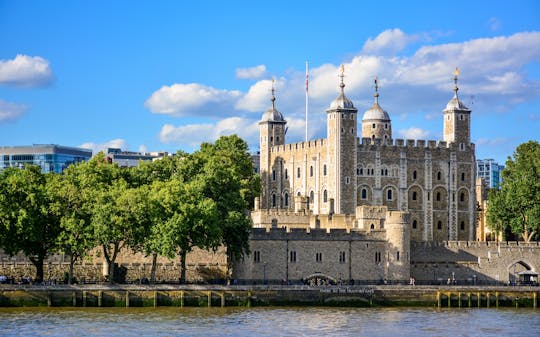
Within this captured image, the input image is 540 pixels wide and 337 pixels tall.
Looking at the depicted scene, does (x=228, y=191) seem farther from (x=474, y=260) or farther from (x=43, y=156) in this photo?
(x=43, y=156)

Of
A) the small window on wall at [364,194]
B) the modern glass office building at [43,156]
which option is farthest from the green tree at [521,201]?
the modern glass office building at [43,156]

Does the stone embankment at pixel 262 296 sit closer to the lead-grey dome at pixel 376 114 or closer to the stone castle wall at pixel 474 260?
the stone castle wall at pixel 474 260

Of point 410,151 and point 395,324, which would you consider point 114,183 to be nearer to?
point 395,324

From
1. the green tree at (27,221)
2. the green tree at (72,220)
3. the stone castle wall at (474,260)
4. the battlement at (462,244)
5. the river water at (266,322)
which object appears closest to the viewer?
the river water at (266,322)

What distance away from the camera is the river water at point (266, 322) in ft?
208

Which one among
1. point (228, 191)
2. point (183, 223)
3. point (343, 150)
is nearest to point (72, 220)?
point (183, 223)

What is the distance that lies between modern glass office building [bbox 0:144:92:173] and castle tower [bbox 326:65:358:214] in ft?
293

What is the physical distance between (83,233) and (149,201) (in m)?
4.41

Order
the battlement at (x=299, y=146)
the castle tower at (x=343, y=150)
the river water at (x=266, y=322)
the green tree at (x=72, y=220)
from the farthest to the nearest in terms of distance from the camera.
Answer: the battlement at (x=299, y=146), the castle tower at (x=343, y=150), the green tree at (x=72, y=220), the river water at (x=266, y=322)

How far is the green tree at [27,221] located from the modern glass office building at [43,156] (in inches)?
4409

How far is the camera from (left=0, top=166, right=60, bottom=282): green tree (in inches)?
2950

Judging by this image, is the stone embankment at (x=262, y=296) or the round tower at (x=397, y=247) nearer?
the stone embankment at (x=262, y=296)

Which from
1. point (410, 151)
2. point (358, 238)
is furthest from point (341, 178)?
point (358, 238)

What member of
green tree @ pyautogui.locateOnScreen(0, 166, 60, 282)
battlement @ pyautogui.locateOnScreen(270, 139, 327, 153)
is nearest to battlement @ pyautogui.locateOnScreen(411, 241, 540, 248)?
battlement @ pyautogui.locateOnScreen(270, 139, 327, 153)
